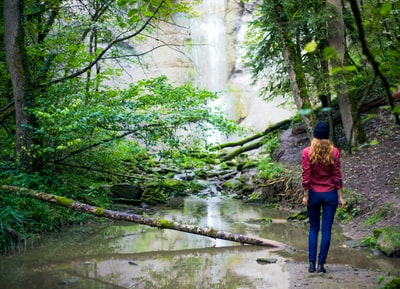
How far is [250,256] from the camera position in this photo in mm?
6535

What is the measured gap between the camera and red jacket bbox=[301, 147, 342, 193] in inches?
216

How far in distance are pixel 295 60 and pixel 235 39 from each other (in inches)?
817

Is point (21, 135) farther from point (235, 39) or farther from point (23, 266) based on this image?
point (235, 39)

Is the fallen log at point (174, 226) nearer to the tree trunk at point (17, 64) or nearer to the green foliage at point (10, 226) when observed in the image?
the green foliage at point (10, 226)

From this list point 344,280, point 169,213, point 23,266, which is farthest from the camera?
point 169,213

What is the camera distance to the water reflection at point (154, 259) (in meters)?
5.25

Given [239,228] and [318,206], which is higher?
[318,206]

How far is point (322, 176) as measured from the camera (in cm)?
551

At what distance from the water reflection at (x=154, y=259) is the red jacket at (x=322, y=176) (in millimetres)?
1175

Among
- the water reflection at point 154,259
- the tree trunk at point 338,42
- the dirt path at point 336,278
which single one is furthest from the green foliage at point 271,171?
the dirt path at point 336,278

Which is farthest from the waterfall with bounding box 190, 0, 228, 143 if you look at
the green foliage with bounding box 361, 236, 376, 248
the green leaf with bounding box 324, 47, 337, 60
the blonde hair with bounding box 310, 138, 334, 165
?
the green leaf with bounding box 324, 47, 337, 60

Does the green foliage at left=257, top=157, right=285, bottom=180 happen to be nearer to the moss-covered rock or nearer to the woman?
the moss-covered rock

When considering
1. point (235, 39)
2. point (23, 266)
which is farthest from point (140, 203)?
point (235, 39)

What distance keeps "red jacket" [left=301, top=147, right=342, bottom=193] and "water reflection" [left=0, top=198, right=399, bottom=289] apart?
1175 millimetres
